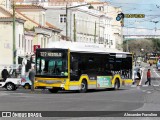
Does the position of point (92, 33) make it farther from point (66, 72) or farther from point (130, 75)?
point (66, 72)

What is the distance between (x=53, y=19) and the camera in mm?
99375

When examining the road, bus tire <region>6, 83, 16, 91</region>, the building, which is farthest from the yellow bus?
the building

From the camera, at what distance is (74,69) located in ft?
114

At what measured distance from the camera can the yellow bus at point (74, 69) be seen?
112ft

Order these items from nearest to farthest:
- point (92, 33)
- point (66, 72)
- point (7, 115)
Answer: point (7, 115) → point (66, 72) → point (92, 33)

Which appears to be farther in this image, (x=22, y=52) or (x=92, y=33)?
(x=92, y=33)

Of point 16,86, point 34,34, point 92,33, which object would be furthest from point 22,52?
point 92,33

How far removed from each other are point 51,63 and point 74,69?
1629 mm

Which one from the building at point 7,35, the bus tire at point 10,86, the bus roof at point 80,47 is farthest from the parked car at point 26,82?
the building at point 7,35

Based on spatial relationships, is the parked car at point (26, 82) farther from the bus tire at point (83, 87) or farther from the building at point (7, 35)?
the building at point (7, 35)

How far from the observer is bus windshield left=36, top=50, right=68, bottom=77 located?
3406 centimetres

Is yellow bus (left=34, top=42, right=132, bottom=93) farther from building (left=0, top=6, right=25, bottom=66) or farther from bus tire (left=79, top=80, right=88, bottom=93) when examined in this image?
building (left=0, top=6, right=25, bottom=66)

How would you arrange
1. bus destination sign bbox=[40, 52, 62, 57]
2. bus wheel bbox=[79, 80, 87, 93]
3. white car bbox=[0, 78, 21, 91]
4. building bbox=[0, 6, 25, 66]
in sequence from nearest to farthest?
bus destination sign bbox=[40, 52, 62, 57] → bus wheel bbox=[79, 80, 87, 93] → white car bbox=[0, 78, 21, 91] → building bbox=[0, 6, 25, 66]

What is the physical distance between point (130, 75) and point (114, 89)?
1996 mm
